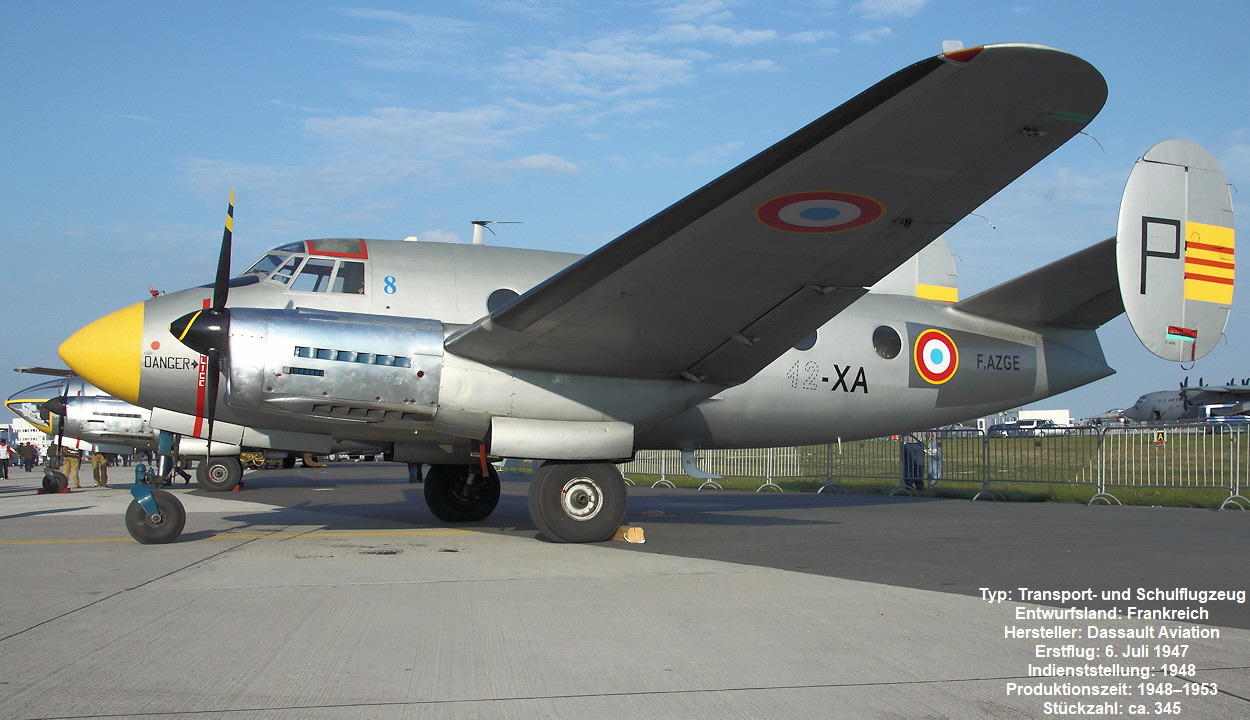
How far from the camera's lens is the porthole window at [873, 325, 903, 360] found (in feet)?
35.8

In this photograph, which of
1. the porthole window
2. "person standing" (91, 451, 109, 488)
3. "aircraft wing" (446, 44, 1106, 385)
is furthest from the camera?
"person standing" (91, 451, 109, 488)

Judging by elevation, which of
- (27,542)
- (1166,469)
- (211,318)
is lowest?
(27,542)

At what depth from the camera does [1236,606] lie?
18.1 ft

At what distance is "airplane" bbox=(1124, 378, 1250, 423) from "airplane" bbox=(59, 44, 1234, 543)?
56565 mm

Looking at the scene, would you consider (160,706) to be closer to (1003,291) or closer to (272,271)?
(272,271)

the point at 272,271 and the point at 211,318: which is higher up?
the point at 272,271

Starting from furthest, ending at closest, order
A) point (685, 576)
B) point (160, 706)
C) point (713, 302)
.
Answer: point (713, 302) → point (685, 576) → point (160, 706)

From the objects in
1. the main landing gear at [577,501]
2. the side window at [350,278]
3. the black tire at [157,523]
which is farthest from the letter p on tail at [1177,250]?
the black tire at [157,523]

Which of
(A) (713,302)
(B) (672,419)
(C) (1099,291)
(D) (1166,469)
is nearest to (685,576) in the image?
(A) (713,302)

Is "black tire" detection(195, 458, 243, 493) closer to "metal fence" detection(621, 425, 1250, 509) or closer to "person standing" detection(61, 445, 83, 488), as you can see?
"person standing" detection(61, 445, 83, 488)

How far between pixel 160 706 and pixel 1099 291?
451 inches

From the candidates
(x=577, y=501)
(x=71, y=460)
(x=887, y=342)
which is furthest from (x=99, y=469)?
(x=887, y=342)

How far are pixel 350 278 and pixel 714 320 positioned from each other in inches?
163

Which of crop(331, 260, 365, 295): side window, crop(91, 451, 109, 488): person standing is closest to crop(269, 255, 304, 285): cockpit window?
crop(331, 260, 365, 295): side window
